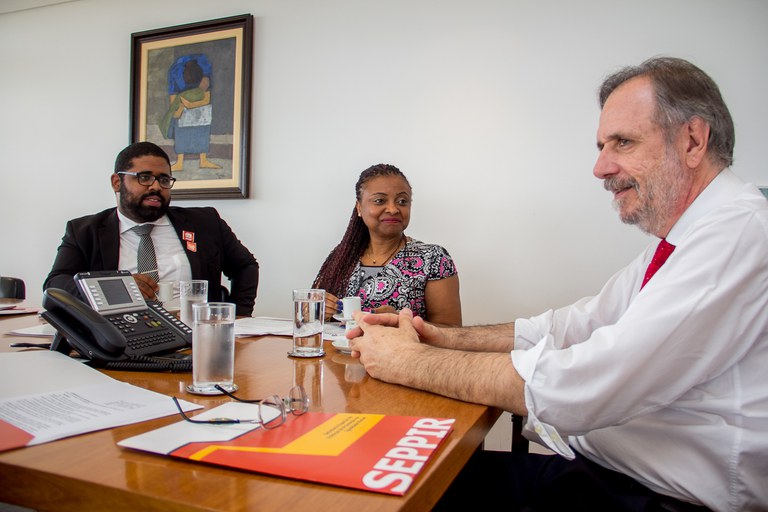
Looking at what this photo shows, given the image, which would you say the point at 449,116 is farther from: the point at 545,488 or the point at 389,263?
the point at 545,488

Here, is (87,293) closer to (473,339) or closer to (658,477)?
(473,339)

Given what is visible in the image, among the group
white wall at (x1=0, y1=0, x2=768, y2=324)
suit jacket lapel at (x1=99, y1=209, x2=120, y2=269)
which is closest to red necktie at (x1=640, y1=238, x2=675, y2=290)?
white wall at (x1=0, y1=0, x2=768, y2=324)

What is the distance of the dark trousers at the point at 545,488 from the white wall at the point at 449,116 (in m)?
1.41

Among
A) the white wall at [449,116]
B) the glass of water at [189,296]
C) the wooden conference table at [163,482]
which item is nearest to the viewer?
the wooden conference table at [163,482]

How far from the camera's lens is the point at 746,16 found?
2.21 metres

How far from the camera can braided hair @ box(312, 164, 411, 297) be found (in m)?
2.40

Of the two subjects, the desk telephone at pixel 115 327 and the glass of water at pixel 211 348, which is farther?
the desk telephone at pixel 115 327

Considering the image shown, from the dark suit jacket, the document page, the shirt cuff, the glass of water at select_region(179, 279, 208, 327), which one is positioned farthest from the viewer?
the dark suit jacket

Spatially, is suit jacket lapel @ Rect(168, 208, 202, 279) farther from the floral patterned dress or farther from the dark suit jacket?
the floral patterned dress

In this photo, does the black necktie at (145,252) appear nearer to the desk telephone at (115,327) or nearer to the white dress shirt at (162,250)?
the white dress shirt at (162,250)

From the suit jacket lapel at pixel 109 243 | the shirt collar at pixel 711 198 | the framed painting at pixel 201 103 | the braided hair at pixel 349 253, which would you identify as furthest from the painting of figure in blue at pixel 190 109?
the shirt collar at pixel 711 198

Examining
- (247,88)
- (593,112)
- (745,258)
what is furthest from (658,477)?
(247,88)

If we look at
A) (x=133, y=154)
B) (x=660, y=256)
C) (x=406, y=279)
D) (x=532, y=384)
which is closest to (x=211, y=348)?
(x=532, y=384)

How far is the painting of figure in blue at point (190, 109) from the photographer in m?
3.07
